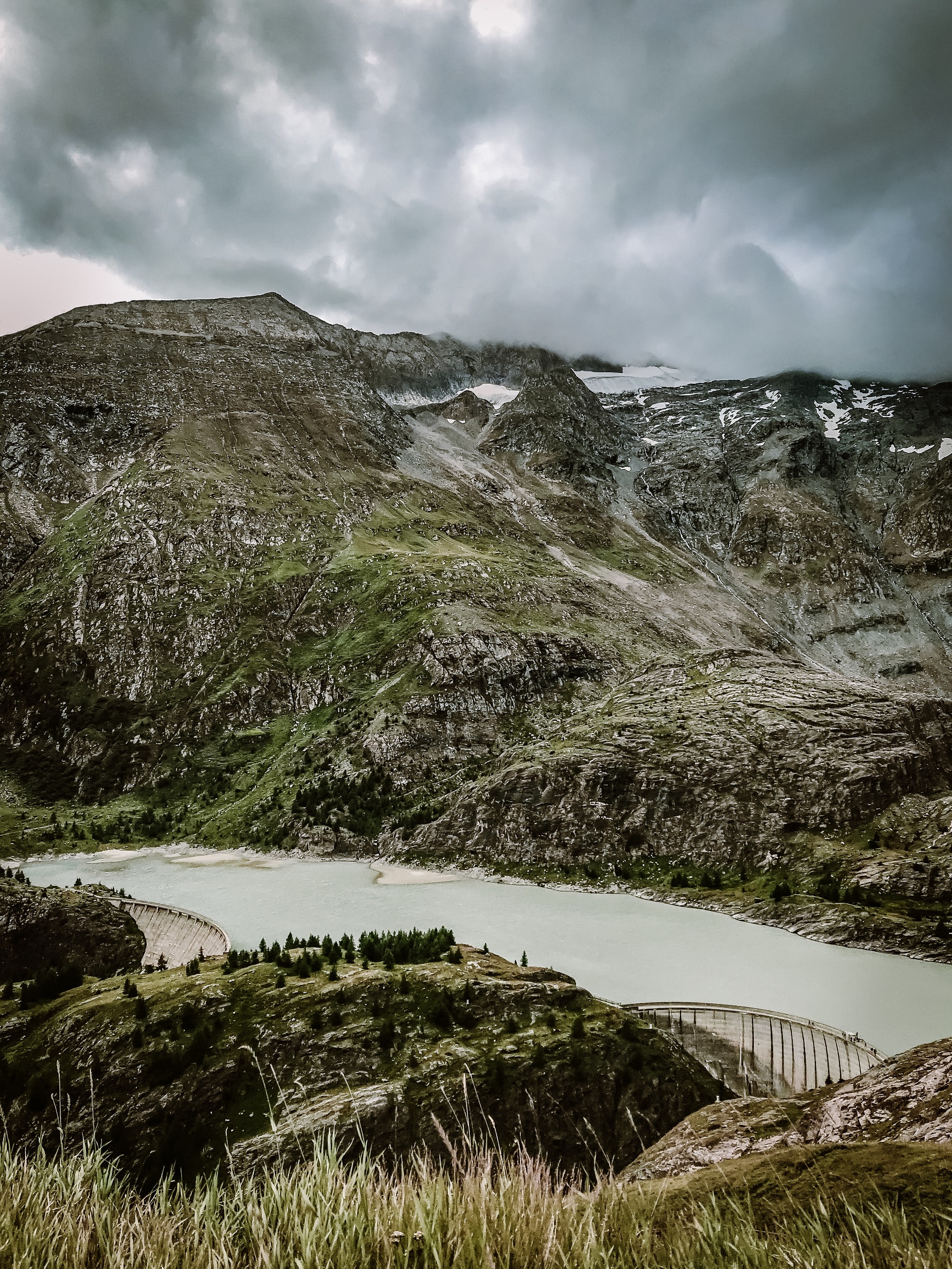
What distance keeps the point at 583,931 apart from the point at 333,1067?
24646 mm

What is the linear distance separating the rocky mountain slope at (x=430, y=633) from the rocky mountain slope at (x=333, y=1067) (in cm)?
2657

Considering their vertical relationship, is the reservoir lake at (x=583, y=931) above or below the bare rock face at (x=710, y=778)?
below

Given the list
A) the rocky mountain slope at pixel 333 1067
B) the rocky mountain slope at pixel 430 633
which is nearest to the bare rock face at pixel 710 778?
the rocky mountain slope at pixel 430 633

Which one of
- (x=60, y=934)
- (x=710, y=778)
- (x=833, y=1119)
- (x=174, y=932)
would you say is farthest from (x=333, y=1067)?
(x=710, y=778)

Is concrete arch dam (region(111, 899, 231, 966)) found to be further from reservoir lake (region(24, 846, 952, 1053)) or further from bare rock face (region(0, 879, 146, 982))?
bare rock face (region(0, 879, 146, 982))

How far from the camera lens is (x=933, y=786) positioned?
2116 inches

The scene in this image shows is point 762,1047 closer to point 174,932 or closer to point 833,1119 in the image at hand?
point 833,1119

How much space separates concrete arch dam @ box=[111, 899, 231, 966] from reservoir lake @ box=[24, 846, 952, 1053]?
1273 millimetres

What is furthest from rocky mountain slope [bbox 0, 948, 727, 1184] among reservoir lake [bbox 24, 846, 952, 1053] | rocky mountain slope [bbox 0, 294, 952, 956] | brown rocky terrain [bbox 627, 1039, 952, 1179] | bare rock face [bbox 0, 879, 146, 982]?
rocky mountain slope [bbox 0, 294, 952, 956]

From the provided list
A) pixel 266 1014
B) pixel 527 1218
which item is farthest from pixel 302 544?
pixel 527 1218

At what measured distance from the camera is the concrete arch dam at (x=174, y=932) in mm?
36969

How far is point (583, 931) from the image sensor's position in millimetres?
38000

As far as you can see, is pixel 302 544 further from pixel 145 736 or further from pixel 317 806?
pixel 317 806

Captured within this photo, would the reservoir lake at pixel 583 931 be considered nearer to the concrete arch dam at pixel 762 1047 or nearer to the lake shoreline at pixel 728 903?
the lake shoreline at pixel 728 903
